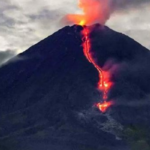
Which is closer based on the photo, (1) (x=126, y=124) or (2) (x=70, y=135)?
(2) (x=70, y=135)

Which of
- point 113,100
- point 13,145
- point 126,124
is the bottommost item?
point 13,145

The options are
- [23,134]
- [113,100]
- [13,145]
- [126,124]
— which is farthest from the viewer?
[113,100]

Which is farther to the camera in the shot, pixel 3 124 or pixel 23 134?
pixel 3 124

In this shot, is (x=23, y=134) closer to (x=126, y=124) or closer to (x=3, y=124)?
(x=3, y=124)

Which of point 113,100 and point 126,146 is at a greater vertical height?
point 113,100

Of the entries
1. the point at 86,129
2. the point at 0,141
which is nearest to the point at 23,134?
the point at 0,141

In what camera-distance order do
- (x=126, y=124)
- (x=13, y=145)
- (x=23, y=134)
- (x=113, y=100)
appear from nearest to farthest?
1. (x=13, y=145)
2. (x=23, y=134)
3. (x=126, y=124)
4. (x=113, y=100)

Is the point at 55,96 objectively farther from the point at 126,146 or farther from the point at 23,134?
the point at 126,146

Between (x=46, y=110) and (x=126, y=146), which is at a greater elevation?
(x=46, y=110)

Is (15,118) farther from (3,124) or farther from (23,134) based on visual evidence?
(23,134)

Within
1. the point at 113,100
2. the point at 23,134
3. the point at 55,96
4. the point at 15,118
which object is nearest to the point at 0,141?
the point at 23,134
